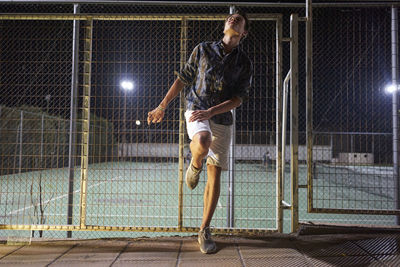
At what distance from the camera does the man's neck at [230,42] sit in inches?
A: 106

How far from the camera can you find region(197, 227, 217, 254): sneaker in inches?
101

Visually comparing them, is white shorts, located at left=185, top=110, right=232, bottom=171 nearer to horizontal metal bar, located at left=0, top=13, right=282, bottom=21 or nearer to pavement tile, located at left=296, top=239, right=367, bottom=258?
pavement tile, located at left=296, top=239, right=367, bottom=258

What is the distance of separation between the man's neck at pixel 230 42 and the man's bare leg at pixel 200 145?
880mm

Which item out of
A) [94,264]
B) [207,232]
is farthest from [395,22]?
[94,264]

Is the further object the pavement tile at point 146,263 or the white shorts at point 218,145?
the white shorts at point 218,145

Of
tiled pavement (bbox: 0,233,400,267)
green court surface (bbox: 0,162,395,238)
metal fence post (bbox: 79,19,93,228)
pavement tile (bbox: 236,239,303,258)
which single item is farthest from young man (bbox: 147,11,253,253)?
metal fence post (bbox: 79,19,93,228)

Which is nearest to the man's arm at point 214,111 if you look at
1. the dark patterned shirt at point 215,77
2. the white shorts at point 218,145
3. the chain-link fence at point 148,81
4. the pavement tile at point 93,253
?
the dark patterned shirt at point 215,77

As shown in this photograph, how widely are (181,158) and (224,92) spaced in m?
0.91

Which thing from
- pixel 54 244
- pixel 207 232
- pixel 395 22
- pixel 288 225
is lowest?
pixel 288 225

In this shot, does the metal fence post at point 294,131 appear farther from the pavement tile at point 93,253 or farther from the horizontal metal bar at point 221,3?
the pavement tile at point 93,253

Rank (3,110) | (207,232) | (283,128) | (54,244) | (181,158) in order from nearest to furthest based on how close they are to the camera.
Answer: (207,232) → (54,244) → (181,158) → (283,128) → (3,110)

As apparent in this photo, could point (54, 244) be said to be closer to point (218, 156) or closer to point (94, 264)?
point (94, 264)

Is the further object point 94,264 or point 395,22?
point 395,22

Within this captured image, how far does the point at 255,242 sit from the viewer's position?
288cm
